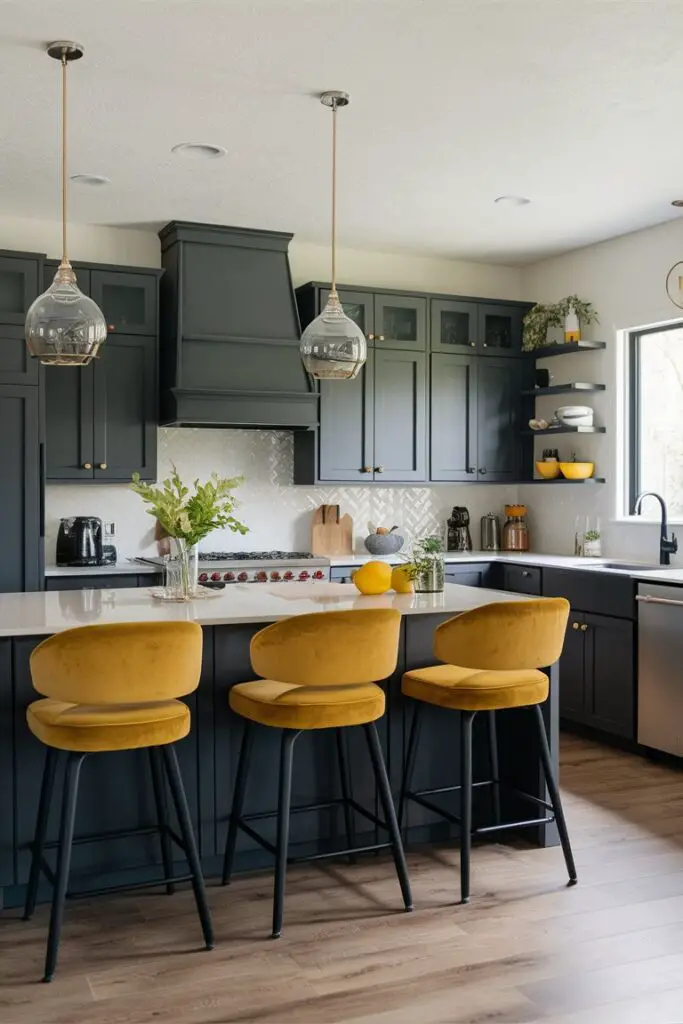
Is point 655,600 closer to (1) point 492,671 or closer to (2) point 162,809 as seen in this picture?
(1) point 492,671

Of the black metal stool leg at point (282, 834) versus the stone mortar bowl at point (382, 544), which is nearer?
the black metal stool leg at point (282, 834)

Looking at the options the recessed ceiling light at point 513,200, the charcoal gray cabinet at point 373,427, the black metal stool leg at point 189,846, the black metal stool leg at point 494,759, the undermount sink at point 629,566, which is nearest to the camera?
the black metal stool leg at point 189,846

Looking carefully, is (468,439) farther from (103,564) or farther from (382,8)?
(382,8)

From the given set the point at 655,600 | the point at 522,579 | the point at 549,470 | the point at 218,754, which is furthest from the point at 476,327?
the point at 218,754

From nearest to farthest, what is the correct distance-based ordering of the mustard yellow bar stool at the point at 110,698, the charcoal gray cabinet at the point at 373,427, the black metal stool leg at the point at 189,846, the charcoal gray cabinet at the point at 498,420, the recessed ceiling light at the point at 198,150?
the mustard yellow bar stool at the point at 110,698 < the black metal stool leg at the point at 189,846 < the recessed ceiling light at the point at 198,150 < the charcoal gray cabinet at the point at 373,427 < the charcoal gray cabinet at the point at 498,420

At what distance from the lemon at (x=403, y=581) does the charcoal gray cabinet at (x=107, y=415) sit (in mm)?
2196

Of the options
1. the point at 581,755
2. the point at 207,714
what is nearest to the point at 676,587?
the point at 581,755

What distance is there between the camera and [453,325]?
6586 millimetres

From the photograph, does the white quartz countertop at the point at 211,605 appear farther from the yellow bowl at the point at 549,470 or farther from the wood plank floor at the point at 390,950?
the yellow bowl at the point at 549,470

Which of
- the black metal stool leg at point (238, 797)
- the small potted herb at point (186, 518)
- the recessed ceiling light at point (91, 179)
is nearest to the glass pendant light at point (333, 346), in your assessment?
the small potted herb at point (186, 518)

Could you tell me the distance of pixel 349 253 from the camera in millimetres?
6566

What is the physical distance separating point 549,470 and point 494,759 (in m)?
2.92

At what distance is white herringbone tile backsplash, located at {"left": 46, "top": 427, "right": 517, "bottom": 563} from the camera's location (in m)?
5.95

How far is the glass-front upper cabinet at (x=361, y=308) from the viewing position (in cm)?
620
